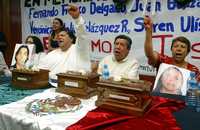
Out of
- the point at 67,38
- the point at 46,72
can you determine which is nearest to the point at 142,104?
the point at 46,72

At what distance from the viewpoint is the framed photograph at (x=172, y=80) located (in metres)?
1.63

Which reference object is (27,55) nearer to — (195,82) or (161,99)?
(161,99)

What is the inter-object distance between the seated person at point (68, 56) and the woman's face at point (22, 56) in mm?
247

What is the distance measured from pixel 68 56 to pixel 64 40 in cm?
15

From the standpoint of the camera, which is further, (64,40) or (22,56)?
(64,40)

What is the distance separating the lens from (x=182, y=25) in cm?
268

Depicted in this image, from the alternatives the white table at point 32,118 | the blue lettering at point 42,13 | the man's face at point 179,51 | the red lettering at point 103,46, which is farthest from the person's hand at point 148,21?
the blue lettering at point 42,13

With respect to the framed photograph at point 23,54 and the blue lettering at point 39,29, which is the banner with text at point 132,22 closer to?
the blue lettering at point 39,29

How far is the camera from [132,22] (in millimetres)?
2990

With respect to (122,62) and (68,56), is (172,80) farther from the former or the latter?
(68,56)

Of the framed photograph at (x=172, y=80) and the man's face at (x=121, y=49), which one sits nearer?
the framed photograph at (x=172, y=80)

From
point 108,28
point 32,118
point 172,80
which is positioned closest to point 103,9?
point 108,28

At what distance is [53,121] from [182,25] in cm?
187

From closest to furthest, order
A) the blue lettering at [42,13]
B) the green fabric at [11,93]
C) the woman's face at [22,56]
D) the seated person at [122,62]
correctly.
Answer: the green fabric at [11,93], the woman's face at [22,56], the seated person at [122,62], the blue lettering at [42,13]
